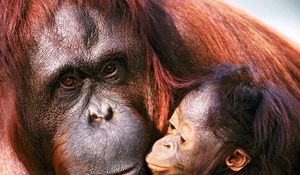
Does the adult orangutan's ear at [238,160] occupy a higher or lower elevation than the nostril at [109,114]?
higher

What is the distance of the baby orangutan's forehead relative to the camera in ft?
10.5

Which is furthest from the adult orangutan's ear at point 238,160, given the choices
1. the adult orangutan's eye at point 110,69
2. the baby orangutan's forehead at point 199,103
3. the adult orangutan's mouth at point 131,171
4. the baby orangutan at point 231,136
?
the adult orangutan's eye at point 110,69

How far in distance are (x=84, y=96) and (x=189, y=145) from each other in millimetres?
437

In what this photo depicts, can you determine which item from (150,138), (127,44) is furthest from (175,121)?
(127,44)

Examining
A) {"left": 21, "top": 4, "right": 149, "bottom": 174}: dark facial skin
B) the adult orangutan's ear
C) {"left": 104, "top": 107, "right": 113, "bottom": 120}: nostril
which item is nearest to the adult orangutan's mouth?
{"left": 21, "top": 4, "right": 149, "bottom": 174}: dark facial skin

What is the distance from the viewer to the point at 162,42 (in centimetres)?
356

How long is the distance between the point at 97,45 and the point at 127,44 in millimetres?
130

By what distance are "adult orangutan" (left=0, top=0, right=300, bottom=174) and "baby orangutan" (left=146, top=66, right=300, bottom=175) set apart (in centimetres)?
15

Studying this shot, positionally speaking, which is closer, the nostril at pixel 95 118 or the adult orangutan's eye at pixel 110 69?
the nostril at pixel 95 118

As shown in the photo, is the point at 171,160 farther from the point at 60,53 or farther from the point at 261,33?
the point at 261,33

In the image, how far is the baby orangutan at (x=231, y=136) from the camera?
10.4 ft

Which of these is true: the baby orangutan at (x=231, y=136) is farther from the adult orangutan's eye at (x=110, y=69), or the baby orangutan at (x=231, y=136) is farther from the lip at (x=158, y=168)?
the adult orangutan's eye at (x=110, y=69)

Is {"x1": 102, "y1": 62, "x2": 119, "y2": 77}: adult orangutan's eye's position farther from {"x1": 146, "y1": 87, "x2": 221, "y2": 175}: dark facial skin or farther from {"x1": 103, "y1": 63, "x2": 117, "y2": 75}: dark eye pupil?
{"x1": 146, "y1": 87, "x2": 221, "y2": 175}: dark facial skin

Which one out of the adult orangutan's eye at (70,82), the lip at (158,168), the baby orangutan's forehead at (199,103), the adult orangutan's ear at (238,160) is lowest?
the lip at (158,168)
